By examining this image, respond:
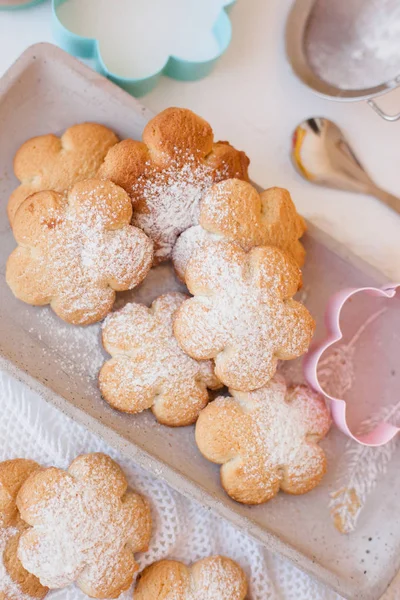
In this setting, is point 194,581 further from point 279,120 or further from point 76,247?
point 279,120

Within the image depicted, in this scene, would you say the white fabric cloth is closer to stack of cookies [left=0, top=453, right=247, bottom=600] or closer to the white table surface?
stack of cookies [left=0, top=453, right=247, bottom=600]

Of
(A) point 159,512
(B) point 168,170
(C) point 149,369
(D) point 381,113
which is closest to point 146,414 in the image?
(C) point 149,369

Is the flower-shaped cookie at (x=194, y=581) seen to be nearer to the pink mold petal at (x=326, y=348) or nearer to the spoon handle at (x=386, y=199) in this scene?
the pink mold petal at (x=326, y=348)

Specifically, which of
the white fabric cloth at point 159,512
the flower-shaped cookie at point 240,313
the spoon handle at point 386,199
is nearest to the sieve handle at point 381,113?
the spoon handle at point 386,199

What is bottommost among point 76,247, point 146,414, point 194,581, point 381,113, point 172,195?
point 194,581

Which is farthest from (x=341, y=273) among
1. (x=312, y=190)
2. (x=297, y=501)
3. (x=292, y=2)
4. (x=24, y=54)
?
(x=24, y=54)

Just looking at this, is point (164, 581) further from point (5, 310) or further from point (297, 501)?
point (5, 310)

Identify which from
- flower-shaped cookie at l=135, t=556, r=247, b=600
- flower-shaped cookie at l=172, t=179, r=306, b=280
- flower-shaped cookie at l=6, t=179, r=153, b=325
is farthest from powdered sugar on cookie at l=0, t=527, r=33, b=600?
flower-shaped cookie at l=172, t=179, r=306, b=280
